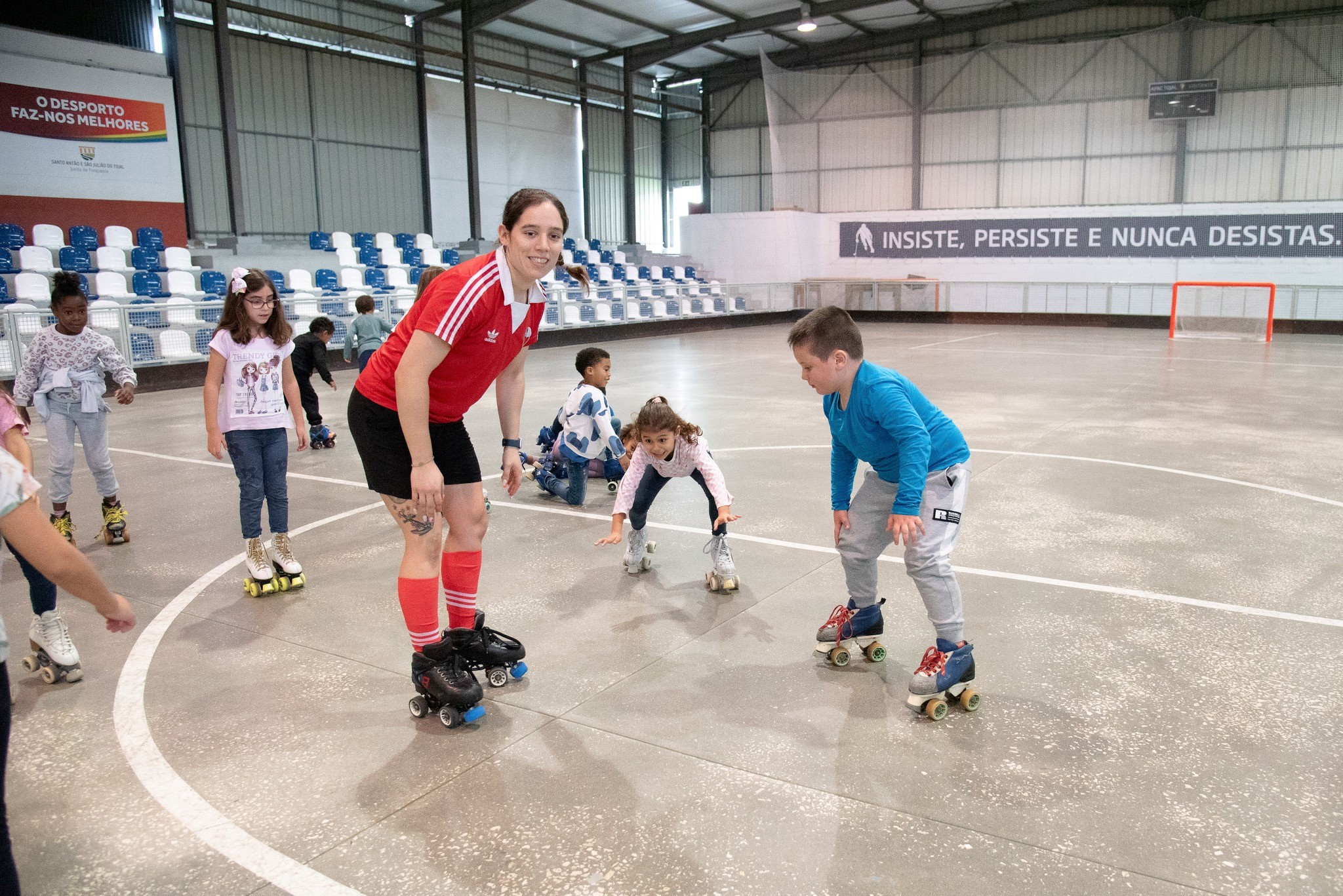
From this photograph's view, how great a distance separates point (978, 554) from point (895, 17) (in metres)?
26.2

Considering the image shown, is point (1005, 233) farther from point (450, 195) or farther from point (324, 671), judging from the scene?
point (324, 671)

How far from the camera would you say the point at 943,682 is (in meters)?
3.30

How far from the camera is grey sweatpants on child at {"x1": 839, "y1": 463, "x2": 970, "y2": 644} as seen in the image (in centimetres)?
332

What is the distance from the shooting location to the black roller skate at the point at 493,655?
3514mm

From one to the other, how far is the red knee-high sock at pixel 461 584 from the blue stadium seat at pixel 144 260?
16.3 meters

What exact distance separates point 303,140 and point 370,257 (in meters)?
3.87

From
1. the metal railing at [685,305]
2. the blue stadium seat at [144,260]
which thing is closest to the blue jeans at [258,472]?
the metal railing at [685,305]

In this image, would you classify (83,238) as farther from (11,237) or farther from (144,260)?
(144,260)

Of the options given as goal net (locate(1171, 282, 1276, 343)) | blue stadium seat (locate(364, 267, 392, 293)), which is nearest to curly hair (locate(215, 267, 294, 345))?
blue stadium seat (locate(364, 267, 392, 293))

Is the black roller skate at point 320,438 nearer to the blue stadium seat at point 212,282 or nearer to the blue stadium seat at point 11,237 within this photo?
the blue stadium seat at point 212,282

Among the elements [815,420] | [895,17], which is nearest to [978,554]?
[815,420]

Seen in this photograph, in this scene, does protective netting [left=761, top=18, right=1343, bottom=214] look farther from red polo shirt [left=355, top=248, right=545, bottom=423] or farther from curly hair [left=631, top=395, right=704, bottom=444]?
red polo shirt [left=355, top=248, right=545, bottom=423]

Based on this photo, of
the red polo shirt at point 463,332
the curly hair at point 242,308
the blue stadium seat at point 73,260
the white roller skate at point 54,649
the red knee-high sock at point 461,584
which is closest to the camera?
the red polo shirt at point 463,332

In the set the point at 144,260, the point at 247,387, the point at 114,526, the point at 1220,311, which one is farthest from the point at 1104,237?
the point at 114,526
